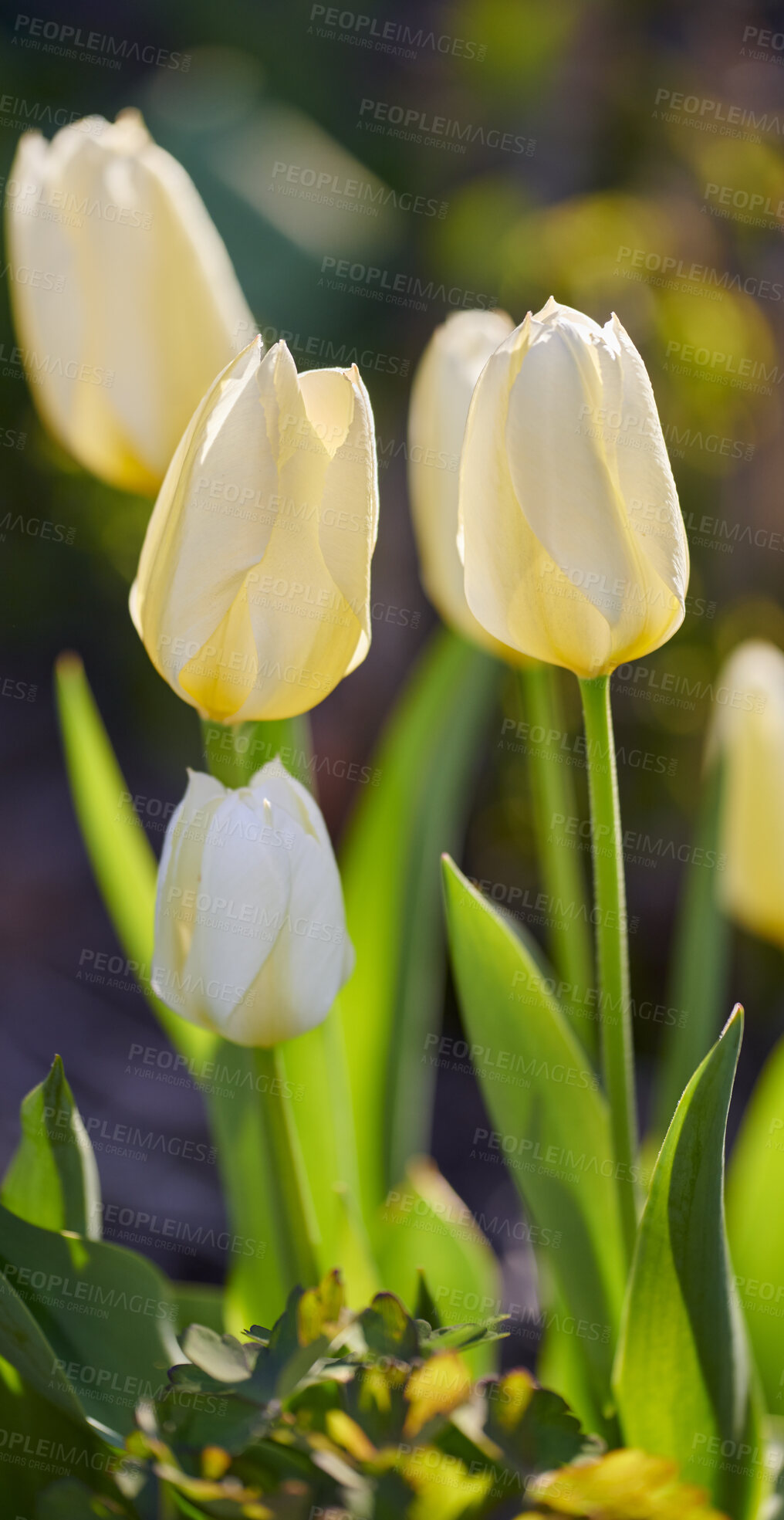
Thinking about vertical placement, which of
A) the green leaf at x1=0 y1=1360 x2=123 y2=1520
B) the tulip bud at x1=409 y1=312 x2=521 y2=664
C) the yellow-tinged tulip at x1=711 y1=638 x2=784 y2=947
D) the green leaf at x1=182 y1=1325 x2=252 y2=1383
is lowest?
the green leaf at x1=0 y1=1360 x2=123 y2=1520

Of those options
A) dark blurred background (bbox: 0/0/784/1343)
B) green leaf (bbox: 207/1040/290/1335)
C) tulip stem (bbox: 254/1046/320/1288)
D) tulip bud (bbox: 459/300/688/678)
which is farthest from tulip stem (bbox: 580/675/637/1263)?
dark blurred background (bbox: 0/0/784/1343)

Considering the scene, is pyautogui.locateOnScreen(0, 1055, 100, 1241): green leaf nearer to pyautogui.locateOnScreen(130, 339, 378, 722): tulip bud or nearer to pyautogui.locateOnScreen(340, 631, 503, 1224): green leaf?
pyautogui.locateOnScreen(130, 339, 378, 722): tulip bud

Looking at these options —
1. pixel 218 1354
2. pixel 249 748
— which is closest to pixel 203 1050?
pixel 249 748

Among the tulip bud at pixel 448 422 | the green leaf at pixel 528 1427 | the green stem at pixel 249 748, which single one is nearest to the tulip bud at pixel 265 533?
the green stem at pixel 249 748

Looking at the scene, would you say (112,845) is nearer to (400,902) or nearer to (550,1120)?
(400,902)

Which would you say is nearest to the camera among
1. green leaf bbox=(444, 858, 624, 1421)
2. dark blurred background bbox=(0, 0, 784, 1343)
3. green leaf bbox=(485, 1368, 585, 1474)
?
green leaf bbox=(485, 1368, 585, 1474)

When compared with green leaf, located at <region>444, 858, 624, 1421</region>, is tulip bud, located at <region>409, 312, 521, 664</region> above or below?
above

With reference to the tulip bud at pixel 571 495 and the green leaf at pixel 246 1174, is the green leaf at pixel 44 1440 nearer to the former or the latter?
the green leaf at pixel 246 1174
